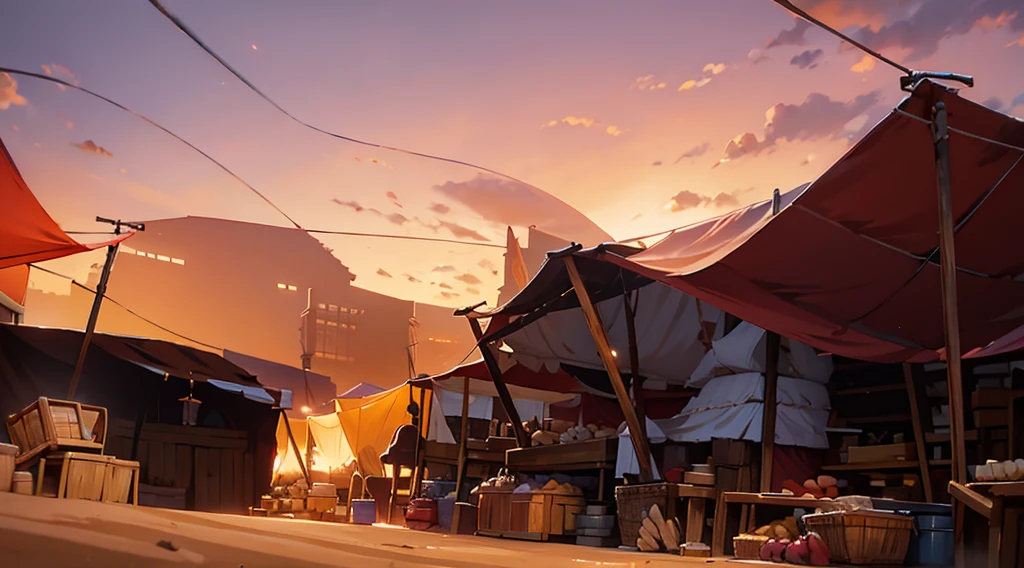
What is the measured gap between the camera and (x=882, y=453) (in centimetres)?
793

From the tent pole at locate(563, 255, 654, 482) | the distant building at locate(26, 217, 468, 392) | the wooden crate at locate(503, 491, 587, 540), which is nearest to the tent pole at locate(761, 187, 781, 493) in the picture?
the tent pole at locate(563, 255, 654, 482)

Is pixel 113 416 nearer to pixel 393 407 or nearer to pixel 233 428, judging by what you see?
pixel 233 428

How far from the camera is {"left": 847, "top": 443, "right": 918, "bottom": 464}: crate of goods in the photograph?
777cm

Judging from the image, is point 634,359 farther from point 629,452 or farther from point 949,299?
point 949,299

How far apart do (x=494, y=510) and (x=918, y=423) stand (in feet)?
17.4

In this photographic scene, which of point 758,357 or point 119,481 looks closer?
point 119,481

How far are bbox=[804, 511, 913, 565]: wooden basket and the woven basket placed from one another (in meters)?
1.95

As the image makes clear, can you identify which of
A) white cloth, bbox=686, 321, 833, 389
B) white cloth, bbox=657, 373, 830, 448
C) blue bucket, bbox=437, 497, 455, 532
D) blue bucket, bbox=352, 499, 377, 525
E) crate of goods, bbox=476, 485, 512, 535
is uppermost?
white cloth, bbox=686, 321, 833, 389

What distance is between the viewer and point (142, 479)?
48.9ft

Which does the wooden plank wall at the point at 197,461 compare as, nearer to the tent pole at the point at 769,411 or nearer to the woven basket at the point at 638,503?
the woven basket at the point at 638,503

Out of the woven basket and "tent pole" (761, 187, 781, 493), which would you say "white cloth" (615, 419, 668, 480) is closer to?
the woven basket

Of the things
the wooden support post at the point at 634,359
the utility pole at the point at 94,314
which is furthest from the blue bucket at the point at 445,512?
the utility pole at the point at 94,314

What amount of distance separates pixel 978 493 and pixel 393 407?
18.4 m

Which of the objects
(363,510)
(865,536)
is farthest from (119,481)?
(363,510)
